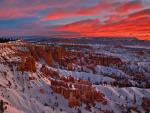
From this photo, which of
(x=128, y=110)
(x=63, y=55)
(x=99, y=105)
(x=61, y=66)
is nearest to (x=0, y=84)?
(x=99, y=105)

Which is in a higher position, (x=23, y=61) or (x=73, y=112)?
(x=23, y=61)

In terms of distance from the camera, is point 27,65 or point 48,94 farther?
point 27,65

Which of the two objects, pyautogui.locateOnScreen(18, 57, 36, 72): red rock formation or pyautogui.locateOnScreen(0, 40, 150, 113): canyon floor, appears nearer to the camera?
pyautogui.locateOnScreen(0, 40, 150, 113): canyon floor

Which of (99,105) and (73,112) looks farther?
(99,105)

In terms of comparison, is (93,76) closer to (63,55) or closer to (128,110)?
(63,55)

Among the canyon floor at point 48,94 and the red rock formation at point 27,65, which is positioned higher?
the red rock formation at point 27,65

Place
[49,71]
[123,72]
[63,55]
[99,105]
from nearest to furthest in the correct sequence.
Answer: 1. [99,105]
2. [49,71]
3. [63,55]
4. [123,72]

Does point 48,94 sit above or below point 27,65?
below

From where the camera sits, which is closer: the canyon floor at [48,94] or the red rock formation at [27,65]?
the canyon floor at [48,94]

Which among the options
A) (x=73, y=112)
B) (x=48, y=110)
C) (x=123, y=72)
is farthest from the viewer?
(x=123, y=72)

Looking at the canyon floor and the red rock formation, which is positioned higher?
the red rock formation

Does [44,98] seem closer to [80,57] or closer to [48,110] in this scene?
[48,110]
